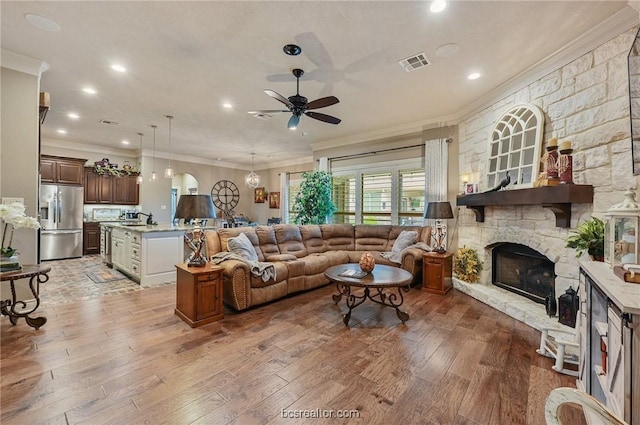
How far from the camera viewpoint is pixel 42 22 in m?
2.56

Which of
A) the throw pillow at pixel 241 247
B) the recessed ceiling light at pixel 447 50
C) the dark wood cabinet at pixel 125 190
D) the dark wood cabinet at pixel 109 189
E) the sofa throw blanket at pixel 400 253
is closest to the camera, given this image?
the recessed ceiling light at pixel 447 50

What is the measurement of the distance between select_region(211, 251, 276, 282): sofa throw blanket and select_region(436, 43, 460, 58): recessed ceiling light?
128 inches

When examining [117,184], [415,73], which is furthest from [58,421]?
[117,184]

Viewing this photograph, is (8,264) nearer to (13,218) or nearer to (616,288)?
(13,218)

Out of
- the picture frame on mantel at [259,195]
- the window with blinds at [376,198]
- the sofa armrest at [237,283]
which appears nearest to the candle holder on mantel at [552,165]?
the window with blinds at [376,198]

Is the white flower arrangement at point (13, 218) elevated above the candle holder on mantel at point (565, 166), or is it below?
below

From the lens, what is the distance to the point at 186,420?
1.72 metres

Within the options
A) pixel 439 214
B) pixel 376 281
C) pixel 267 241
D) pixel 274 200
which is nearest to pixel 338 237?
pixel 267 241

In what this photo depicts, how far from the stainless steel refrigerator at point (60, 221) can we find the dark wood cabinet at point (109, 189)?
44 cm

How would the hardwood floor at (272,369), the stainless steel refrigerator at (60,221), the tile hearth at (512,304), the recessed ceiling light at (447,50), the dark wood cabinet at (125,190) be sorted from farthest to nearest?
1. the dark wood cabinet at (125,190)
2. the stainless steel refrigerator at (60,221)
3. the tile hearth at (512,304)
4. the recessed ceiling light at (447,50)
5. the hardwood floor at (272,369)

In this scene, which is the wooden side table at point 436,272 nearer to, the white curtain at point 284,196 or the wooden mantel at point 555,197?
the wooden mantel at point 555,197

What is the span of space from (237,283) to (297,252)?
1636 millimetres

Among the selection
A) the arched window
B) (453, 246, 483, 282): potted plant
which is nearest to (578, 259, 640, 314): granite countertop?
the arched window

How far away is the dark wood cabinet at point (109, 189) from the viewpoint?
7293mm
